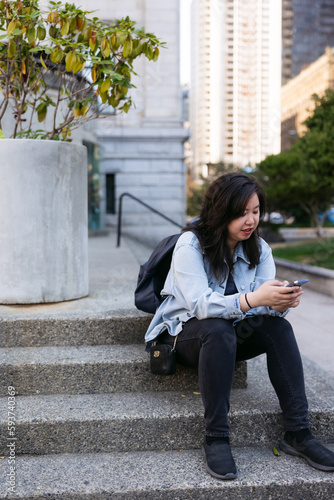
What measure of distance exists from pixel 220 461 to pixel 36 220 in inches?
79.0

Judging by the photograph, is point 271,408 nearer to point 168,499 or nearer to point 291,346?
point 291,346

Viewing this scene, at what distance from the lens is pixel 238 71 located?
17.1m

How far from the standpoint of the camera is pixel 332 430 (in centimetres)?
254

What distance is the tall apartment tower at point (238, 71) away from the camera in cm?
1371

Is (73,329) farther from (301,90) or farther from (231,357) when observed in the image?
(301,90)

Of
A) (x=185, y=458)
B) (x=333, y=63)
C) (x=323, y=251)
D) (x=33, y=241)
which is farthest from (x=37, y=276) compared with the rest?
(x=333, y=63)

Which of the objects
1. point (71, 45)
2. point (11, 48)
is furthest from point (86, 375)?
point (11, 48)

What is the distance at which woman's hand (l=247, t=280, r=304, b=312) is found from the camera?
7.31 ft

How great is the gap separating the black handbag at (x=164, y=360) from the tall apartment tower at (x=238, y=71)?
7.84 m

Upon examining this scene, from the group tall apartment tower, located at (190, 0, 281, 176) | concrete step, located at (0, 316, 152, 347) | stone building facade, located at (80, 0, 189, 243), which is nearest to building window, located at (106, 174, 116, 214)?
stone building facade, located at (80, 0, 189, 243)

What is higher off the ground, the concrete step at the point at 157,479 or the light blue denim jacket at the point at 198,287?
the light blue denim jacket at the point at 198,287

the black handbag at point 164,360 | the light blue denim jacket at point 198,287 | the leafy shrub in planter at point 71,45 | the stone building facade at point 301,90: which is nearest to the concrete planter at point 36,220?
the leafy shrub in planter at point 71,45

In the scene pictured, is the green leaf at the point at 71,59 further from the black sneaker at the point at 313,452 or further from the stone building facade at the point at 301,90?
the stone building facade at the point at 301,90

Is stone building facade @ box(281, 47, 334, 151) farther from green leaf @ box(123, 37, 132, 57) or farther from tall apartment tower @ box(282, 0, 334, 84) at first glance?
green leaf @ box(123, 37, 132, 57)
